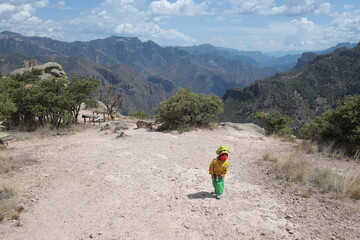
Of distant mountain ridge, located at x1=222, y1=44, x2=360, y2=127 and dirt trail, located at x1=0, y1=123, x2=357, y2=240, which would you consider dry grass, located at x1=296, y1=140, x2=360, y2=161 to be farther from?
distant mountain ridge, located at x1=222, y1=44, x2=360, y2=127

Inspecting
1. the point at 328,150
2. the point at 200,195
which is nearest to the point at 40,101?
the point at 200,195

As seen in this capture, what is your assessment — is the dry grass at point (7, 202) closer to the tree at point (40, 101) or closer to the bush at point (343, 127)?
the tree at point (40, 101)

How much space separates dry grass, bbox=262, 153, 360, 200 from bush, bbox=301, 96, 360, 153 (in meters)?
4.81

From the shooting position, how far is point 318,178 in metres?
8.62

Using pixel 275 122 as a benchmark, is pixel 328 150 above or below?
above

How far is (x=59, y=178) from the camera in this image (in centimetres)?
907

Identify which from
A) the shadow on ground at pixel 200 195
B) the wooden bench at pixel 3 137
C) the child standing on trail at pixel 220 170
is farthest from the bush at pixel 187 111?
the child standing on trail at pixel 220 170

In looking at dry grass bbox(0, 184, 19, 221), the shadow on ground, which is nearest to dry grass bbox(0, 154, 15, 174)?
dry grass bbox(0, 184, 19, 221)

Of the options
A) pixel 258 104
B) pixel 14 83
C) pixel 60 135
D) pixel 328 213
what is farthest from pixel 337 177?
pixel 258 104

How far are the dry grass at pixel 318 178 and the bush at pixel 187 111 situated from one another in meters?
9.38

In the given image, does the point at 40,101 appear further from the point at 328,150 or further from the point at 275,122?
the point at 275,122

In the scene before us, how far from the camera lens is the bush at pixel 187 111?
63.4ft

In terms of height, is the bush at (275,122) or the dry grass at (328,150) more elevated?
the dry grass at (328,150)

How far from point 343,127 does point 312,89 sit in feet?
528
